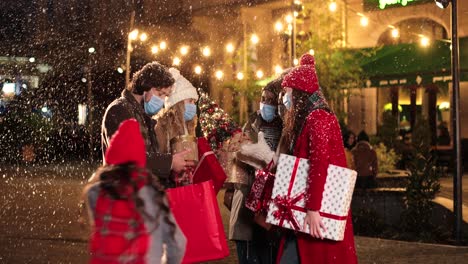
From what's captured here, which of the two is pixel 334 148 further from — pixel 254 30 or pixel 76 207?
pixel 254 30

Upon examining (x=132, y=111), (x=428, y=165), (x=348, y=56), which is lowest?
(x=428, y=165)

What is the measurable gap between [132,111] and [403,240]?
624 centimetres

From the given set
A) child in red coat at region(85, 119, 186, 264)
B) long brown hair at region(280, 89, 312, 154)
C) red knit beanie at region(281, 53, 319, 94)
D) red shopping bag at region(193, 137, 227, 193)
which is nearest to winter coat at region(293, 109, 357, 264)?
long brown hair at region(280, 89, 312, 154)

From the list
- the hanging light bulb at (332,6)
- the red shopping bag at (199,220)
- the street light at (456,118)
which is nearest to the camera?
the red shopping bag at (199,220)

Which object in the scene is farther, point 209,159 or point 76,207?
point 76,207

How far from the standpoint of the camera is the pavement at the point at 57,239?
9312 millimetres

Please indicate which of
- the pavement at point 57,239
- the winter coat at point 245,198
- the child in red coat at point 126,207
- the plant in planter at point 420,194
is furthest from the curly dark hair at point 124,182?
the plant in planter at point 420,194

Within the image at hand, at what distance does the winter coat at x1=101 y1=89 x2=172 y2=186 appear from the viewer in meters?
5.48

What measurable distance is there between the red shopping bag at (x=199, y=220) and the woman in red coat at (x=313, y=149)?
0.60 m

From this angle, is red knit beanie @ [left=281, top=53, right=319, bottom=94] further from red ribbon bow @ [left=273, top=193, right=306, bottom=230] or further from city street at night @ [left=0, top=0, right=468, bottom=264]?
red ribbon bow @ [left=273, top=193, right=306, bottom=230]

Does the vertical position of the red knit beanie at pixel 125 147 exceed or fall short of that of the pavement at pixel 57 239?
it exceeds it

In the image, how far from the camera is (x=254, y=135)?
6.89 metres

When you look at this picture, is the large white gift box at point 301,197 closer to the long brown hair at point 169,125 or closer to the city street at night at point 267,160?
the city street at night at point 267,160

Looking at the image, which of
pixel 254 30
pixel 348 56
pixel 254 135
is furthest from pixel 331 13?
pixel 254 135
